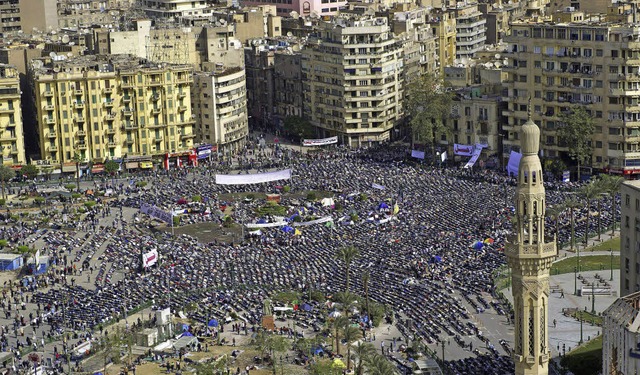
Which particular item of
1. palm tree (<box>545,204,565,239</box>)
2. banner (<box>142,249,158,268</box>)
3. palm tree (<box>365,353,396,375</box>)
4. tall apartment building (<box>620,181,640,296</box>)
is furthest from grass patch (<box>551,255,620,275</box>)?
banner (<box>142,249,158,268</box>)

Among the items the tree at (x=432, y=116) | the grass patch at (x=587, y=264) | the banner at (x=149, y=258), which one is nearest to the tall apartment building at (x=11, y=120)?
the tree at (x=432, y=116)

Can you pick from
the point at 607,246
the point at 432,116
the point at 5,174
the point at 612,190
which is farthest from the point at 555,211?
the point at 5,174

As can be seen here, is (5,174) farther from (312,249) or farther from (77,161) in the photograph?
(312,249)

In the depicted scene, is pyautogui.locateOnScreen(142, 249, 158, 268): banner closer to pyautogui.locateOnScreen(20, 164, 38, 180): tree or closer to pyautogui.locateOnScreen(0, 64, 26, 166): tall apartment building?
pyautogui.locateOnScreen(20, 164, 38, 180): tree

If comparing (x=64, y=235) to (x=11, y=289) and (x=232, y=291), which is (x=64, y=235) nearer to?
(x=11, y=289)

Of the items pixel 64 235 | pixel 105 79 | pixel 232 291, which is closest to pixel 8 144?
pixel 105 79

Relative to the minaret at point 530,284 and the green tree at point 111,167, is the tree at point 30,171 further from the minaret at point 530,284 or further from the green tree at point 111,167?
the minaret at point 530,284
